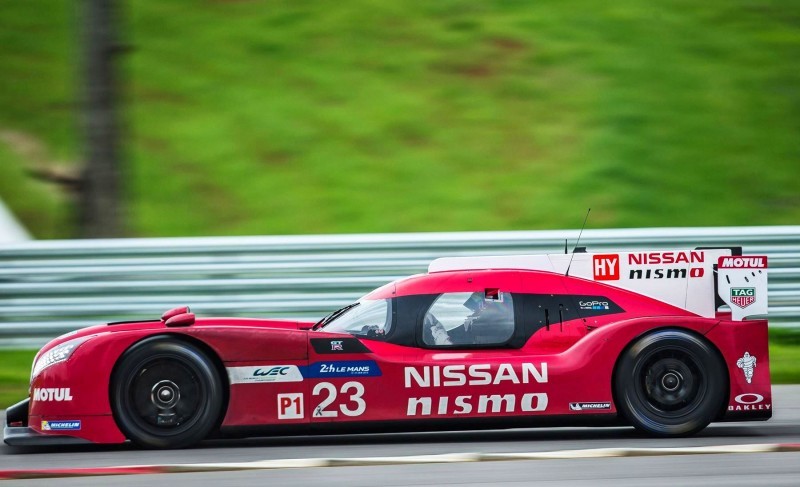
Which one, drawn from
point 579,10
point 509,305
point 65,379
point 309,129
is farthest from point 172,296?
point 579,10

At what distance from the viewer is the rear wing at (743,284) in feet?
22.1

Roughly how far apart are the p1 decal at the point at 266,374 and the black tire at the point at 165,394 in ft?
0.39

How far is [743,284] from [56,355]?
4.16 metres

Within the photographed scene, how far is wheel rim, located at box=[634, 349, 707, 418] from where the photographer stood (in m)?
6.65

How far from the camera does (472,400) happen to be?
648 cm

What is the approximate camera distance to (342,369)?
256 inches

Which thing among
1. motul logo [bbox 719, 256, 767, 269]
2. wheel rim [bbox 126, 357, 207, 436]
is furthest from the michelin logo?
wheel rim [bbox 126, 357, 207, 436]

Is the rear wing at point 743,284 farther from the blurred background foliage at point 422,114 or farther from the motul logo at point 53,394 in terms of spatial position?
the blurred background foliage at point 422,114

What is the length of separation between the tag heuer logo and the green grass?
2772 millimetres

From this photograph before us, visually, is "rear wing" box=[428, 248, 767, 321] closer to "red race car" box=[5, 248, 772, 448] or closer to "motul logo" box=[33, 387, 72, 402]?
"red race car" box=[5, 248, 772, 448]

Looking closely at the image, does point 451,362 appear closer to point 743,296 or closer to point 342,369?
point 342,369

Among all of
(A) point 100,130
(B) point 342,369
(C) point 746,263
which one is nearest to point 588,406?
(C) point 746,263

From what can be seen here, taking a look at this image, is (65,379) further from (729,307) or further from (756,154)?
(756,154)

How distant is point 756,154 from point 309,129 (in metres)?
5.77
